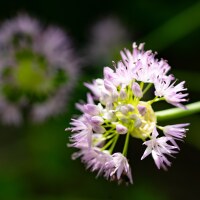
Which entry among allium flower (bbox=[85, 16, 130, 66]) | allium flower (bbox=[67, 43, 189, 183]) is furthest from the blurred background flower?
allium flower (bbox=[67, 43, 189, 183])

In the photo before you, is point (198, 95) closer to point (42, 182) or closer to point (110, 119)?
point (42, 182)

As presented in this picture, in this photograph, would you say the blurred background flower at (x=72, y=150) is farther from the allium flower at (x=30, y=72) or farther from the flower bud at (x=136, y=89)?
the flower bud at (x=136, y=89)

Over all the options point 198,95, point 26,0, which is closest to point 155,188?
point 198,95

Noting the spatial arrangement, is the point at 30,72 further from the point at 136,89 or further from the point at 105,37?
the point at 136,89

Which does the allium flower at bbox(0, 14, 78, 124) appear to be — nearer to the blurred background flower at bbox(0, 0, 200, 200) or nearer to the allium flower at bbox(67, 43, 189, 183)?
the blurred background flower at bbox(0, 0, 200, 200)

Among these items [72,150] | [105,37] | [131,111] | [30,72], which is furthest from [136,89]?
[105,37]

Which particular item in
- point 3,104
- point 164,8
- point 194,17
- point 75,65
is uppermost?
point 164,8

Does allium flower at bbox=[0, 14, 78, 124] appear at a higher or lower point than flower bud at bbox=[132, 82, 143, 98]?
higher

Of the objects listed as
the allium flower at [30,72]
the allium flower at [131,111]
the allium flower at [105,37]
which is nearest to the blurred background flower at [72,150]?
the allium flower at [105,37]
